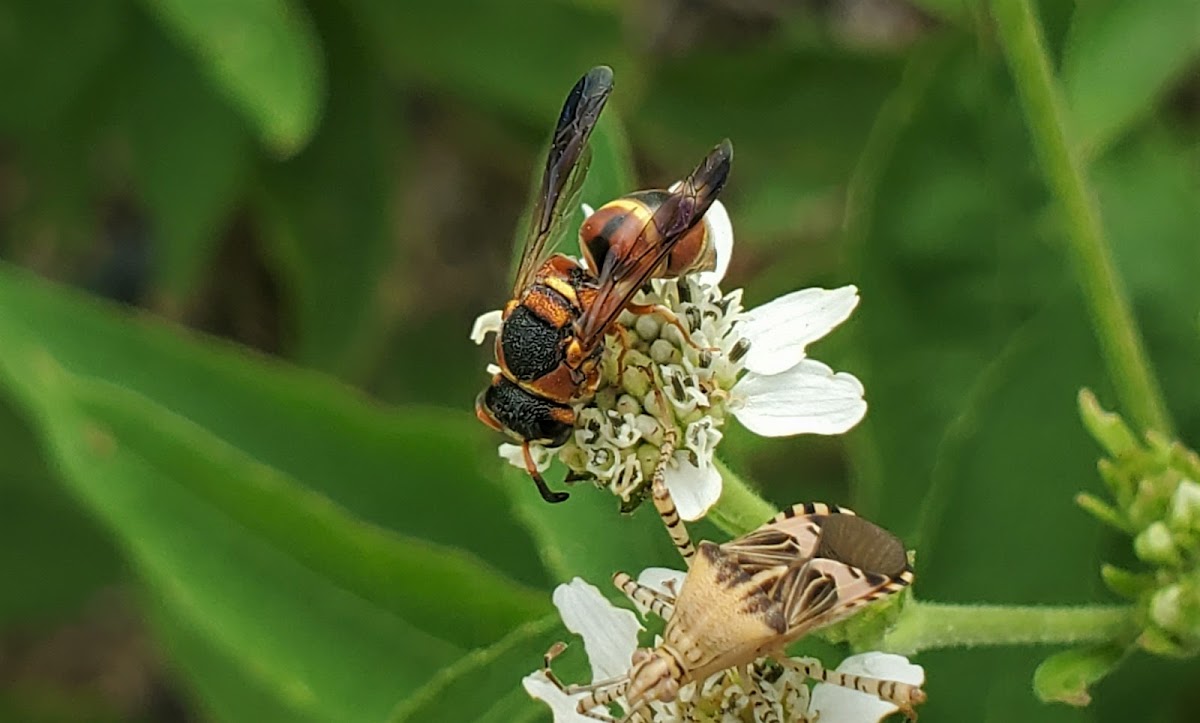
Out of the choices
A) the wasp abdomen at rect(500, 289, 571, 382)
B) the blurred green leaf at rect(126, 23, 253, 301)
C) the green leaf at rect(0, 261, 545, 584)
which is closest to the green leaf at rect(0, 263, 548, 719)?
the green leaf at rect(0, 261, 545, 584)

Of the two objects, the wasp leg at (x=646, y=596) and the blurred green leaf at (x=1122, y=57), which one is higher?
the blurred green leaf at (x=1122, y=57)

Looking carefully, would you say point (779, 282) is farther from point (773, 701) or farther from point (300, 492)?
point (773, 701)

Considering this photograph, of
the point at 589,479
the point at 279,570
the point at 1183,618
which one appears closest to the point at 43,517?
the point at 279,570

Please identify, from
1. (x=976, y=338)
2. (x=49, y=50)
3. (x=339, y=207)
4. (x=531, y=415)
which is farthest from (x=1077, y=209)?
(x=49, y=50)

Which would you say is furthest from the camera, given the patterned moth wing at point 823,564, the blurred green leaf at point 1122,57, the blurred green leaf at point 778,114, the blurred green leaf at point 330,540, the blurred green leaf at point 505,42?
the blurred green leaf at point 778,114

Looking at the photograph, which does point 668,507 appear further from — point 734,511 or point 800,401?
point 800,401

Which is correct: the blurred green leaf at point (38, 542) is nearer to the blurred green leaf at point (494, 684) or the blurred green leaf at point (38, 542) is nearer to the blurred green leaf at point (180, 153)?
the blurred green leaf at point (180, 153)

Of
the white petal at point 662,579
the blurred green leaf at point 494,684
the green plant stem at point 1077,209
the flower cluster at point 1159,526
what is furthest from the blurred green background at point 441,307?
the flower cluster at point 1159,526
